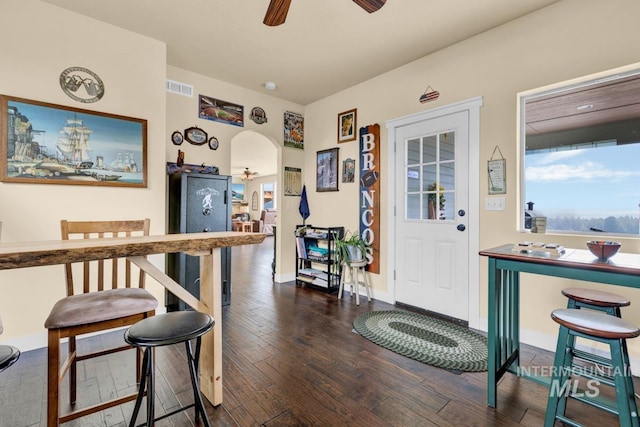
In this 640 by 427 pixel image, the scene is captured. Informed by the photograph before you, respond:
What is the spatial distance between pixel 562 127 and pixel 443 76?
3.77 feet

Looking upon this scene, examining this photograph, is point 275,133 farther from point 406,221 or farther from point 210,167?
point 406,221

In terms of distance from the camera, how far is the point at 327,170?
13.8 feet

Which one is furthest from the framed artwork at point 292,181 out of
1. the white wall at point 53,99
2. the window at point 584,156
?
the window at point 584,156

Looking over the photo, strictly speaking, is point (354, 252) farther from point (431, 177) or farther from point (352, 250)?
point (431, 177)

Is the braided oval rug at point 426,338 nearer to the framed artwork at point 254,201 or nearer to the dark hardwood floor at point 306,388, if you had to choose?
the dark hardwood floor at point 306,388

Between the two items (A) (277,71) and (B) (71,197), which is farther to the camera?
(A) (277,71)

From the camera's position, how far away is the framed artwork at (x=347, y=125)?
3855 mm

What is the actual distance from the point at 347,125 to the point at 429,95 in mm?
1158

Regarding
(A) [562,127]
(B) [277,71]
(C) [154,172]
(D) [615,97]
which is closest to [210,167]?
(C) [154,172]

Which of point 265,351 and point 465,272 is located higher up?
point 465,272

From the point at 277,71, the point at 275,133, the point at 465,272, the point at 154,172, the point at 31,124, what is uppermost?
the point at 277,71

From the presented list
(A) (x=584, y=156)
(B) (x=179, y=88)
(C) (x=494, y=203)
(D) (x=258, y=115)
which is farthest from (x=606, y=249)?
(B) (x=179, y=88)

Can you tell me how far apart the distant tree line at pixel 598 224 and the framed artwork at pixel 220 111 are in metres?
3.56

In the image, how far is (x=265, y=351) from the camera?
2256 millimetres
